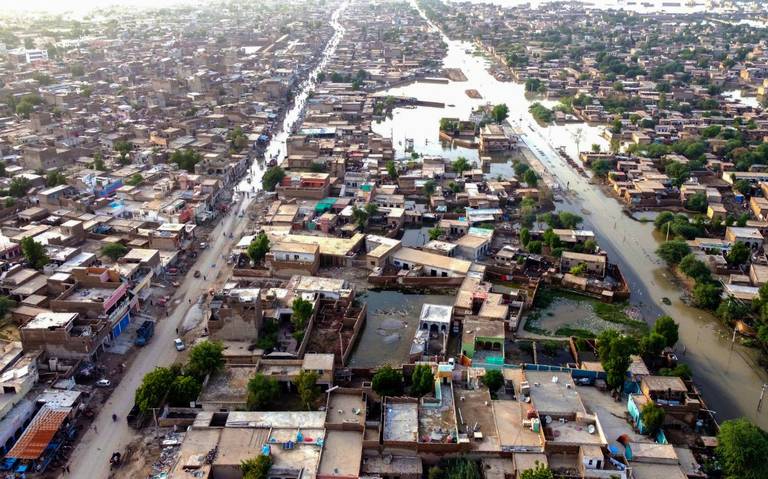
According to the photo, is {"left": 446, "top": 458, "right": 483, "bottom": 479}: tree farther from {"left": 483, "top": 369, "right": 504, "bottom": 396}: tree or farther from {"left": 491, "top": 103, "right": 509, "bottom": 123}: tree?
{"left": 491, "top": 103, "right": 509, "bottom": 123}: tree

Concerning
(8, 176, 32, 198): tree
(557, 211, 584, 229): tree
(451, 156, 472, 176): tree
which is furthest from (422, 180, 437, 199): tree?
(8, 176, 32, 198): tree

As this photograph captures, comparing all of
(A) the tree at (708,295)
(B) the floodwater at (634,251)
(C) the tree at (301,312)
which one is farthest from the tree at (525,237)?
(C) the tree at (301,312)

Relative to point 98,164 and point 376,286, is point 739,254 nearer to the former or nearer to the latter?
point 376,286

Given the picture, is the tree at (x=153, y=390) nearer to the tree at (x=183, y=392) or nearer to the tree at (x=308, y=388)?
the tree at (x=183, y=392)

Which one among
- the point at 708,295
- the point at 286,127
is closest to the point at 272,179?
the point at 286,127

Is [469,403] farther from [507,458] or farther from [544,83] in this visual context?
[544,83]

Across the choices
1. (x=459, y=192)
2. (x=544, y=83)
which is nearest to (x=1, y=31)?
(x=544, y=83)
